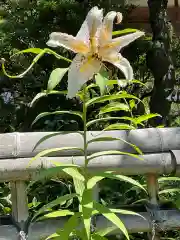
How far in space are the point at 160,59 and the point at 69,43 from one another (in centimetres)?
201

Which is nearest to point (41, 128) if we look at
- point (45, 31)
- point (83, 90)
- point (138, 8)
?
point (45, 31)

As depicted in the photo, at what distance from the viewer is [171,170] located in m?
1.39

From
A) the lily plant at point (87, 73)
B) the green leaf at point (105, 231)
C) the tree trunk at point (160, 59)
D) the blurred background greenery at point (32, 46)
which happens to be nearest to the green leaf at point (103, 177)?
the lily plant at point (87, 73)

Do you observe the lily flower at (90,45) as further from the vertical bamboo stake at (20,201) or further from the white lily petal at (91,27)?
the vertical bamboo stake at (20,201)

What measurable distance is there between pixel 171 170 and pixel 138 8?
Answer: 2192 mm

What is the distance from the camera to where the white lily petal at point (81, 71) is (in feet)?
3.57

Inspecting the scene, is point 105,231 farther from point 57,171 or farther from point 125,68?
point 125,68

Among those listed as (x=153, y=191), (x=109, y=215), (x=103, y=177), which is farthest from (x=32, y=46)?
(x=109, y=215)

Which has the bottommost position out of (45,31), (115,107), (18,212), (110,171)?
(18,212)

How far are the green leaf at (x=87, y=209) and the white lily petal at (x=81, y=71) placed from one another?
25 cm

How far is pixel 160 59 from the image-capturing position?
3039 mm

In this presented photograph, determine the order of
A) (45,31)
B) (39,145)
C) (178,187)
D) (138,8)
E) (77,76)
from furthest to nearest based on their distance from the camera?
(138,8), (45,31), (178,187), (39,145), (77,76)

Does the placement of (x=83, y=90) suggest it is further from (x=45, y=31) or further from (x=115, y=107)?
(x=45, y=31)

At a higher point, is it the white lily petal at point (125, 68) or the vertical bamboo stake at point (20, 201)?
the white lily petal at point (125, 68)
